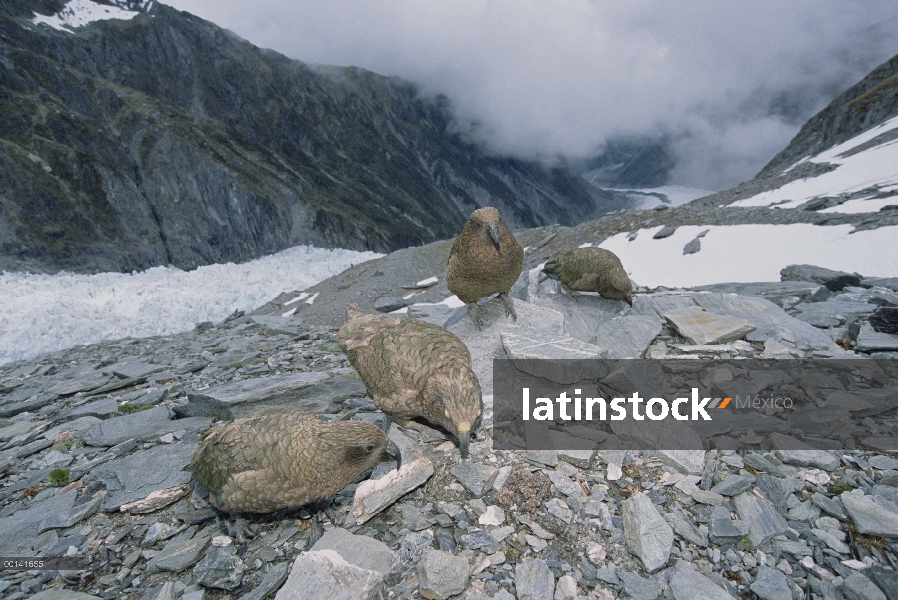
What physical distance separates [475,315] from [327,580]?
5.57 metres

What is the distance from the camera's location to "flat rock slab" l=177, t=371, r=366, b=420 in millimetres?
7191

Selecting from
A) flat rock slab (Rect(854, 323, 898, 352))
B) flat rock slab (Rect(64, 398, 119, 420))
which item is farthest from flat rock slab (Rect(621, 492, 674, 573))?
flat rock slab (Rect(64, 398, 119, 420))

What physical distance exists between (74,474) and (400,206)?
136 m

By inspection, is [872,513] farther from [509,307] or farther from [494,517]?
[509,307]

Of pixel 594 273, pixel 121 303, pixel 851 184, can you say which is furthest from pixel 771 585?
A: pixel 851 184

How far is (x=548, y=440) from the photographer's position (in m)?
5.17

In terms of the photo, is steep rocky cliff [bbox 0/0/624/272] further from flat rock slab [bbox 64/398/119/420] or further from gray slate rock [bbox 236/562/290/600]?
gray slate rock [bbox 236/562/290/600]

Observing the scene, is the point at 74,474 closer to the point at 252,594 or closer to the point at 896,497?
the point at 252,594

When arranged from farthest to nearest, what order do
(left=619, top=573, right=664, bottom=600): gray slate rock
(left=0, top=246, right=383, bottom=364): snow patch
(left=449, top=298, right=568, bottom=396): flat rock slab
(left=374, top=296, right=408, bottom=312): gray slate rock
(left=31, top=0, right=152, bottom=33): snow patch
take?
1. (left=31, top=0, right=152, bottom=33): snow patch
2. (left=374, top=296, right=408, bottom=312): gray slate rock
3. (left=0, top=246, right=383, bottom=364): snow patch
4. (left=449, top=298, right=568, bottom=396): flat rock slab
5. (left=619, top=573, right=664, bottom=600): gray slate rock

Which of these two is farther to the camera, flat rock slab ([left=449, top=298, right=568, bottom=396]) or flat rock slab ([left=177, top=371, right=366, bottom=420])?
flat rock slab ([left=177, top=371, right=366, bottom=420])

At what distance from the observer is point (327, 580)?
144 inches

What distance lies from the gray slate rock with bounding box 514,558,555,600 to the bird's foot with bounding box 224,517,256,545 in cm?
295

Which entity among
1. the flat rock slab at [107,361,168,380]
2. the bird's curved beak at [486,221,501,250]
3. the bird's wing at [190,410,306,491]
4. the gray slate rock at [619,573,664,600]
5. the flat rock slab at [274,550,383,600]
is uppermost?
the bird's curved beak at [486,221,501,250]

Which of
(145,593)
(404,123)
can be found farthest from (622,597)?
(404,123)
